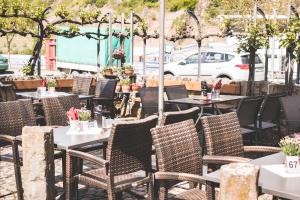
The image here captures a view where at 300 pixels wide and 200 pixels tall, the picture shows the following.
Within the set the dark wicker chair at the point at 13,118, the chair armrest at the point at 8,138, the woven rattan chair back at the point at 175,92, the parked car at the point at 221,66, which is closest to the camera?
the chair armrest at the point at 8,138

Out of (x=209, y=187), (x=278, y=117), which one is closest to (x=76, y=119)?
(x=209, y=187)

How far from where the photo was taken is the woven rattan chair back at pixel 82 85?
914 centimetres

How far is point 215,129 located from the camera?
414 centimetres

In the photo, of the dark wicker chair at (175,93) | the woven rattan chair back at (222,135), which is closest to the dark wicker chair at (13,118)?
the woven rattan chair back at (222,135)

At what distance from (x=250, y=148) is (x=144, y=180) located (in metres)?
0.90

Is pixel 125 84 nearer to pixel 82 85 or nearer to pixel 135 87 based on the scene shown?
pixel 135 87

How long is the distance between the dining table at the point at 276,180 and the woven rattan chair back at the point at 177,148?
0.53 metres

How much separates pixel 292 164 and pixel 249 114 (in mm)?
3223

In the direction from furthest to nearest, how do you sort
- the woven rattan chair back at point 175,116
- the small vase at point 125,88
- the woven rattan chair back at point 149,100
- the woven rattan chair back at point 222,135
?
the small vase at point 125,88 < the woven rattan chair back at point 149,100 < the woven rattan chair back at point 175,116 < the woven rattan chair back at point 222,135

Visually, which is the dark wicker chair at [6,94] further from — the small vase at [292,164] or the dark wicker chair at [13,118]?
the small vase at [292,164]

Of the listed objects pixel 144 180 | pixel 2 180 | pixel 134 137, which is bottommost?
pixel 2 180

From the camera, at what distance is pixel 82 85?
9.28 meters

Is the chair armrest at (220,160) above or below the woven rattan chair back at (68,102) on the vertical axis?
below

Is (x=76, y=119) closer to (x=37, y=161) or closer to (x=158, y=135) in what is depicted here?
(x=37, y=161)
